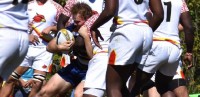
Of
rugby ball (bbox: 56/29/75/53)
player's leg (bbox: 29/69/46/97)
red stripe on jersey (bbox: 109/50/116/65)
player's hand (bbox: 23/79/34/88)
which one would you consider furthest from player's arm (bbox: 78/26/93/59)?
player's hand (bbox: 23/79/34/88)

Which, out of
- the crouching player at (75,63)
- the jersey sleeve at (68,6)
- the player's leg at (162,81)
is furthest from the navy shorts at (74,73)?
the player's leg at (162,81)

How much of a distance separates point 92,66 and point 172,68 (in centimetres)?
101

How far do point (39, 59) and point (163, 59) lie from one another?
16.4 ft

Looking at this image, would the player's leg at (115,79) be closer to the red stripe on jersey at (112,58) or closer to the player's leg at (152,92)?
the red stripe on jersey at (112,58)

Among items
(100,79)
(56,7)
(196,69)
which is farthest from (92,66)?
(196,69)

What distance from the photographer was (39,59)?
43.0ft

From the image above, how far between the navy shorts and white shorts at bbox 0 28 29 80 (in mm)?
3256

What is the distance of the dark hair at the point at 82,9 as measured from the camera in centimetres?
953

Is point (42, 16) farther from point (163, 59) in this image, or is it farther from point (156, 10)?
point (156, 10)

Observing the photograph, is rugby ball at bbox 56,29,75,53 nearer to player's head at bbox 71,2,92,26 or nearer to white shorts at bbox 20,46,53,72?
player's head at bbox 71,2,92,26

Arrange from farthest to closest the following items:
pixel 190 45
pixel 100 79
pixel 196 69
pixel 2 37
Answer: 1. pixel 196 69
2. pixel 190 45
3. pixel 100 79
4. pixel 2 37

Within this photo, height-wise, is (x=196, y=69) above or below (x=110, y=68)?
below

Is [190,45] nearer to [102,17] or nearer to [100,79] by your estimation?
[100,79]

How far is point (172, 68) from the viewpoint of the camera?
29.4 ft
